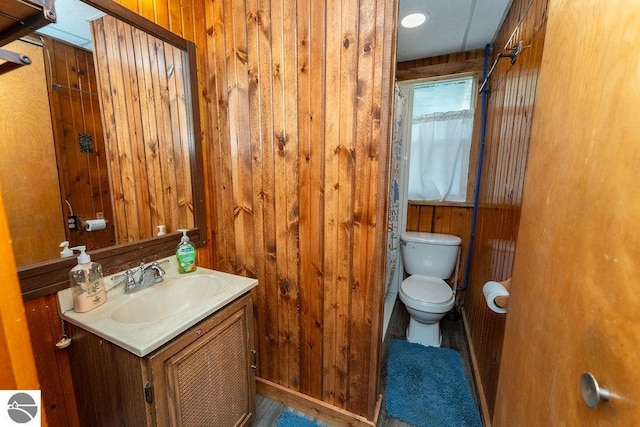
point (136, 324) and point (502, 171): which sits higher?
point (502, 171)

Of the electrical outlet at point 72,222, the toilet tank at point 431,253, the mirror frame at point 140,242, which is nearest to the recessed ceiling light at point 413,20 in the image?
the mirror frame at point 140,242

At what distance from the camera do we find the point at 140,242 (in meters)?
1.24

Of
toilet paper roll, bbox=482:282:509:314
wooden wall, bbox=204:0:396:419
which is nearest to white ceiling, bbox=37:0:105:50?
wooden wall, bbox=204:0:396:419

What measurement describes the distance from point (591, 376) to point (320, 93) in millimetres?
1213

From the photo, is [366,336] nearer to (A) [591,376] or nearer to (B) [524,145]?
(A) [591,376]

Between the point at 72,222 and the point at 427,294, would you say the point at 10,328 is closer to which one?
the point at 72,222

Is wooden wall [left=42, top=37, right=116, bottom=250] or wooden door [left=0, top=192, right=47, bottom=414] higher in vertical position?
wooden wall [left=42, top=37, right=116, bottom=250]

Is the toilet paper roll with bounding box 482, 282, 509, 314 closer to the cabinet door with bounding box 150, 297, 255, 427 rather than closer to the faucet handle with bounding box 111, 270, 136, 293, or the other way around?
the cabinet door with bounding box 150, 297, 255, 427

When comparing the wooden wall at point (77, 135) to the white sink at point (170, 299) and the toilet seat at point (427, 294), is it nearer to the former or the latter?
the white sink at point (170, 299)

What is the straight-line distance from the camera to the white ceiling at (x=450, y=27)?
5.40 feet

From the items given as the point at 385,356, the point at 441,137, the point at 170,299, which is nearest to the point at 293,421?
the point at 385,356

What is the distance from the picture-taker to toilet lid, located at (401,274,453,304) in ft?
6.32

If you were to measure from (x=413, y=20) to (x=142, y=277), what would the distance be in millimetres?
2250

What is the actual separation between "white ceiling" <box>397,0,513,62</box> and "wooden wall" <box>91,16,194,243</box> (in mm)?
1465
